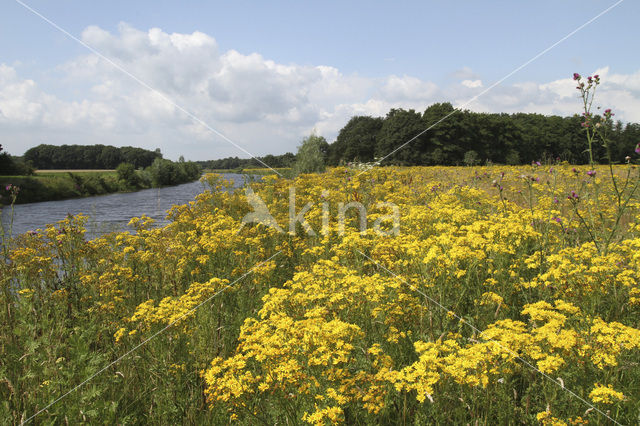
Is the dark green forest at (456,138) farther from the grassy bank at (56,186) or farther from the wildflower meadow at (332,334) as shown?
the wildflower meadow at (332,334)

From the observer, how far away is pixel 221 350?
3518 millimetres

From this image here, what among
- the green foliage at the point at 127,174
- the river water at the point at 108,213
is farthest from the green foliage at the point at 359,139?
the river water at the point at 108,213

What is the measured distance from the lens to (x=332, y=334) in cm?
252

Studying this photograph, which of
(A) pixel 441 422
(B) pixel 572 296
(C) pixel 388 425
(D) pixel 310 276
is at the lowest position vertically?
(C) pixel 388 425

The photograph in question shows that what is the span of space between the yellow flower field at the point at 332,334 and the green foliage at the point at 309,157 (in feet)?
52.0

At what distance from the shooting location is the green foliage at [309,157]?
70.8ft

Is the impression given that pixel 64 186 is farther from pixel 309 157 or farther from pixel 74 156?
pixel 309 157

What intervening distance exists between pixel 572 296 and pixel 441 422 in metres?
2.42

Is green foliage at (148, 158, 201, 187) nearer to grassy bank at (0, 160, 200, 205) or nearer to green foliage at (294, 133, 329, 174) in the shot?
grassy bank at (0, 160, 200, 205)

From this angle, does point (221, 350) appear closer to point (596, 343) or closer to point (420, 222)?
point (596, 343)

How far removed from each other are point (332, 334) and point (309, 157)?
20.9 meters

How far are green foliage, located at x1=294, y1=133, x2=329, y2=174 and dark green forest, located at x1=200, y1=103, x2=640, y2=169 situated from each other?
1961 cm

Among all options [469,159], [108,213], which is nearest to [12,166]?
[108,213]

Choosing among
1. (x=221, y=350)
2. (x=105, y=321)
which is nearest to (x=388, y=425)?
(x=221, y=350)
